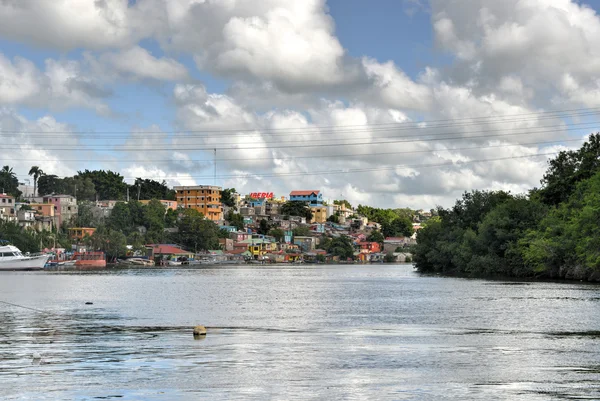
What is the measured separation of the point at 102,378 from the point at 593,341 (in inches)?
853

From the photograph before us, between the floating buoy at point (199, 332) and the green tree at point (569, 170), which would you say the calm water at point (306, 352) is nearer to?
the floating buoy at point (199, 332)

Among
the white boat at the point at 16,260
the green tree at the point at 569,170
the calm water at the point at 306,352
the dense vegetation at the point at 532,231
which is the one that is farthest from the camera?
the white boat at the point at 16,260

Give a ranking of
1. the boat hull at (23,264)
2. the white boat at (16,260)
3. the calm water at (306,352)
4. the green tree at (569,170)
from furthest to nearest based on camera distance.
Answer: the white boat at (16,260), the boat hull at (23,264), the green tree at (569,170), the calm water at (306,352)

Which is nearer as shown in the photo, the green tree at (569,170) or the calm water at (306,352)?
the calm water at (306,352)

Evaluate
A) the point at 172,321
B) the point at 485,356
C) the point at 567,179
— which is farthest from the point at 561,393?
the point at 567,179

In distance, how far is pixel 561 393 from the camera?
75.9 ft

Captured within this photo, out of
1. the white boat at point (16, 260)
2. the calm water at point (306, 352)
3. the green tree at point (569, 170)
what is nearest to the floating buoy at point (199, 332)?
the calm water at point (306, 352)

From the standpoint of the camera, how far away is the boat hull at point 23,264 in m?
177

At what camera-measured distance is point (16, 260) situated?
176875 mm

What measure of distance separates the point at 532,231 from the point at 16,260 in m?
111

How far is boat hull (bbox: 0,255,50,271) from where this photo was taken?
17662 cm

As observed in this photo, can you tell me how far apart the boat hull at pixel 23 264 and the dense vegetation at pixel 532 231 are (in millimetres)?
80231

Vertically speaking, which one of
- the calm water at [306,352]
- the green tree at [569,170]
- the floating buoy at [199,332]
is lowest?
the calm water at [306,352]

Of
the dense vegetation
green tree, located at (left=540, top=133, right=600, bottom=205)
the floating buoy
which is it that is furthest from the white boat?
the floating buoy
